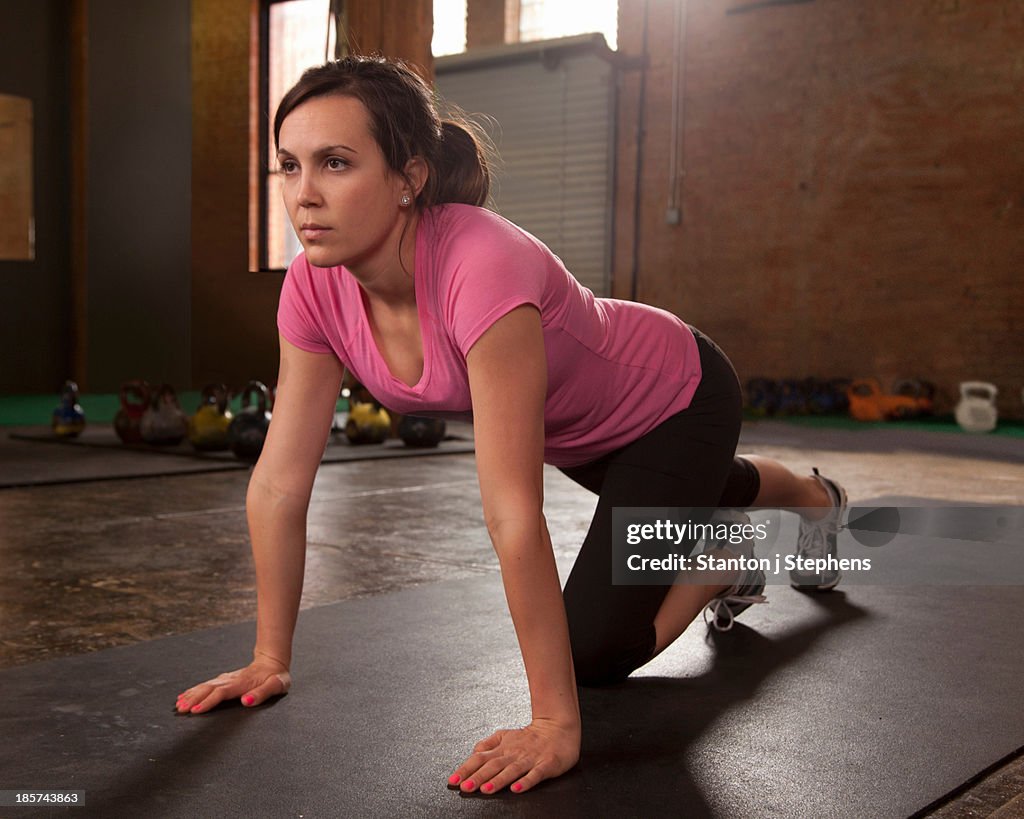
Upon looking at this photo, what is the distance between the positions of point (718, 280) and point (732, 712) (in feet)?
24.8

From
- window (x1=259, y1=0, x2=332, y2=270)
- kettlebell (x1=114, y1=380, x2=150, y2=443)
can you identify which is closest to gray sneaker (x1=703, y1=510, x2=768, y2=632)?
kettlebell (x1=114, y1=380, x2=150, y2=443)

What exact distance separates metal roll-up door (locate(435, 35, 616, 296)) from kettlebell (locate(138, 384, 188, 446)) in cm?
492

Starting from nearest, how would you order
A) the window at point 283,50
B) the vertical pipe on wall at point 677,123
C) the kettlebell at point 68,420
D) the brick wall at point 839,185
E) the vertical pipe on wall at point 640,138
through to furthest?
the kettlebell at point 68,420 → the brick wall at point 839,185 → the window at point 283,50 → the vertical pipe on wall at point 677,123 → the vertical pipe on wall at point 640,138

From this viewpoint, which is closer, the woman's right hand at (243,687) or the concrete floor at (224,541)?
the woman's right hand at (243,687)

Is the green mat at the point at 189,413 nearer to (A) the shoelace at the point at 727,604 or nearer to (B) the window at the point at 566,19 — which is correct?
(B) the window at the point at 566,19

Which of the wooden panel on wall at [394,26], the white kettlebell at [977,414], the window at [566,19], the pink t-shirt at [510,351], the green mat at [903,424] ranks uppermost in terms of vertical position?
the window at [566,19]

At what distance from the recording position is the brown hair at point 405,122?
3.86ft

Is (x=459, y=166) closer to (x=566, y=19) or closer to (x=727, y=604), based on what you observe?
(x=727, y=604)

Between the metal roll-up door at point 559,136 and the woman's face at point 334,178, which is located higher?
the metal roll-up door at point 559,136

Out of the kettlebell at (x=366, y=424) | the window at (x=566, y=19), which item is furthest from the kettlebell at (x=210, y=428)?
the window at (x=566, y=19)

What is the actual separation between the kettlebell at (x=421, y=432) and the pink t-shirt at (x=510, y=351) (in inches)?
135

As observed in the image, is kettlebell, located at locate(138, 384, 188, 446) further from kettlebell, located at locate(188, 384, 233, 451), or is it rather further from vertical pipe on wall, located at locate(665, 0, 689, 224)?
vertical pipe on wall, located at locate(665, 0, 689, 224)

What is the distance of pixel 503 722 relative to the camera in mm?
1355

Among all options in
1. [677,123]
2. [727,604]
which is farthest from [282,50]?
[727,604]
